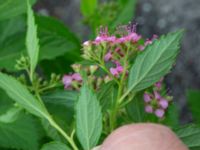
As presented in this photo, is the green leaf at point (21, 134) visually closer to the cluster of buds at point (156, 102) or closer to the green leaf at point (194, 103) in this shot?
the cluster of buds at point (156, 102)

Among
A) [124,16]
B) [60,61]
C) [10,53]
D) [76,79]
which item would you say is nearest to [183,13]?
[124,16]

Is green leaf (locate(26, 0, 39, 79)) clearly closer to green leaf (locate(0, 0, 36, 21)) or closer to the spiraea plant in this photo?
the spiraea plant

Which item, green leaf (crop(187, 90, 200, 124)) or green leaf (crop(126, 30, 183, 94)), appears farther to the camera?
green leaf (crop(187, 90, 200, 124))

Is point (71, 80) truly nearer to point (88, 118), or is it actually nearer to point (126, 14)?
point (88, 118)

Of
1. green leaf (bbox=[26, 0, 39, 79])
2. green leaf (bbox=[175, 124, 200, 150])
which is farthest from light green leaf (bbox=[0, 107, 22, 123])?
green leaf (bbox=[175, 124, 200, 150])

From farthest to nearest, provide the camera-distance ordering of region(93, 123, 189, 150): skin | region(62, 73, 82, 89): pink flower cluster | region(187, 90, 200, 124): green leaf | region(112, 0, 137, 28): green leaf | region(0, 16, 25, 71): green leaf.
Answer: region(187, 90, 200, 124): green leaf, region(112, 0, 137, 28): green leaf, region(0, 16, 25, 71): green leaf, region(62, 73, 82, 89): pink flower cluster, region(93, 123, 189, 150): skin

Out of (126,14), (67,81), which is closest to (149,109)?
(67,81)

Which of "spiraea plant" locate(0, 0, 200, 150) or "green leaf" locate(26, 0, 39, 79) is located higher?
"green leaf" locate(26, 0, 39, 79)
